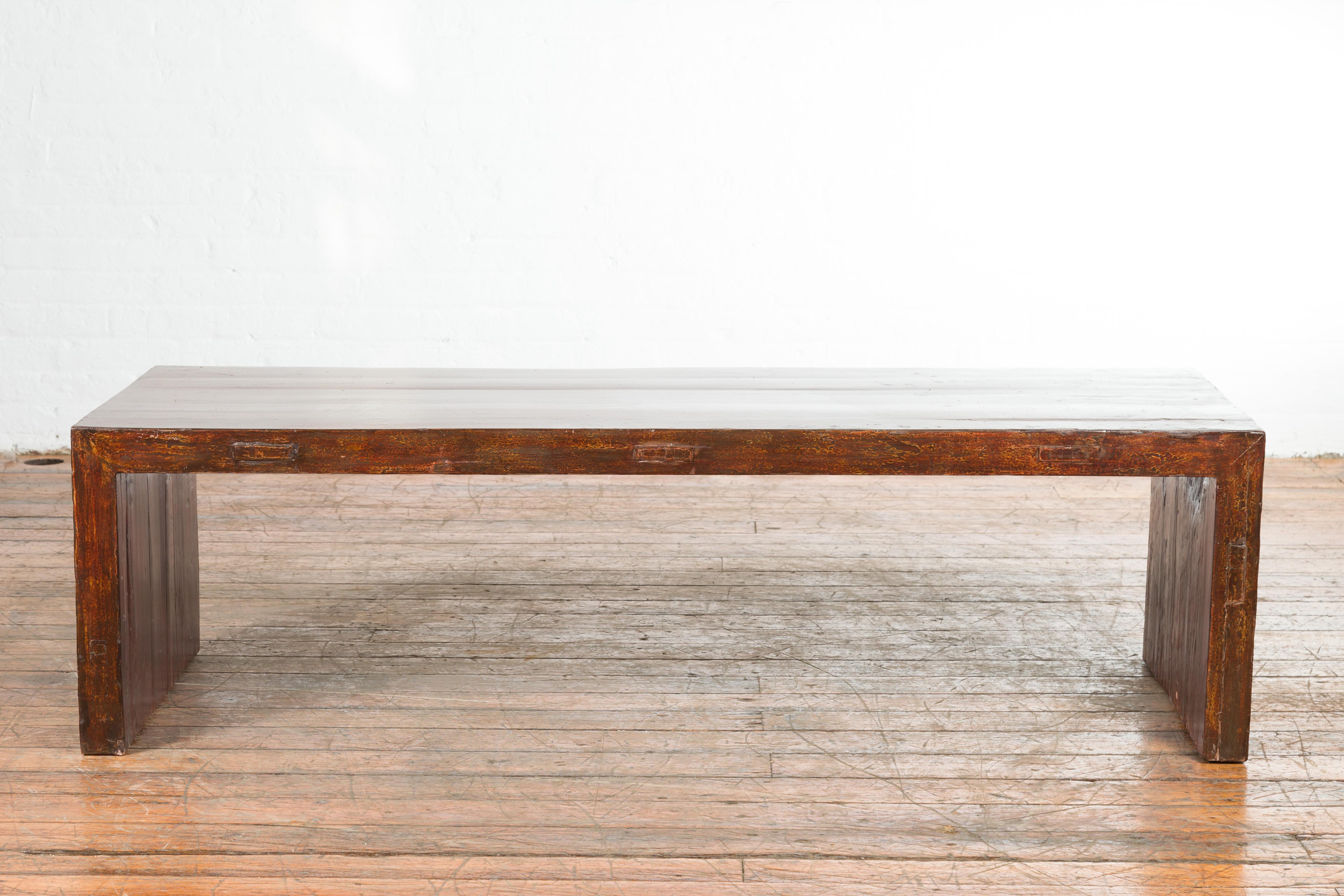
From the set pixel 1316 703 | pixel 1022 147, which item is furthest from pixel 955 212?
pixel 1316 703

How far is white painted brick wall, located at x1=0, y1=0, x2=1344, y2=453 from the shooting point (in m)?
4.71

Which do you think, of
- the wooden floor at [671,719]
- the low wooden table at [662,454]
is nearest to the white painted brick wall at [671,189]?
the wooden floor at [671,719]

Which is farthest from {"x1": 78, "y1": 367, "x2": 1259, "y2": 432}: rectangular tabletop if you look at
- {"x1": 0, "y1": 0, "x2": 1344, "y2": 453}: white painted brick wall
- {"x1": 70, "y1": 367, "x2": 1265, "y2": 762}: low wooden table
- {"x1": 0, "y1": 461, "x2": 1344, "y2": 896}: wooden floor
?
{"x1": 0, "y1": 0, "x2": 1344, "y2": 453}: white painted brick wall

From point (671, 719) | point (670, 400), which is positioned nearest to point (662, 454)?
point (670, 400)

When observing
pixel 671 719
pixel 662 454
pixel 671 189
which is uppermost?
pixel 671 189

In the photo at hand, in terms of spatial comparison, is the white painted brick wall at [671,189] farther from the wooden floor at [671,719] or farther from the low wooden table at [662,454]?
the low wooden table at [662,454]

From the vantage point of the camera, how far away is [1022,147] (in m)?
4.76

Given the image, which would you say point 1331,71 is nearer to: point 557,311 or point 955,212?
point 955,212

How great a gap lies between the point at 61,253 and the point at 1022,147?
11.2 feet

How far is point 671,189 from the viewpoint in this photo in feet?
15.7

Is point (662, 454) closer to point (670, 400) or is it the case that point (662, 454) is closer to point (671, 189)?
point (670, 400)

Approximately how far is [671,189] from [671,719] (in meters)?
2.62

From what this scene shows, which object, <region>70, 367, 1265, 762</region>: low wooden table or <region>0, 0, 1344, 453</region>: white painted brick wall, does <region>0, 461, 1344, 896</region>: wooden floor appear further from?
<region>0, 0, 1344, 453</region>: white painted brick wall

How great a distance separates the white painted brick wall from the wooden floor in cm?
97
